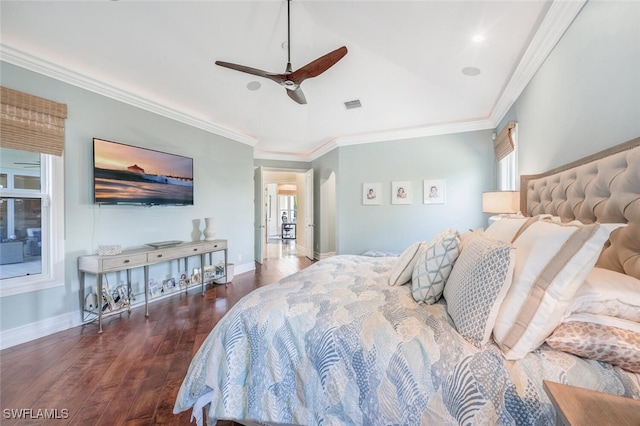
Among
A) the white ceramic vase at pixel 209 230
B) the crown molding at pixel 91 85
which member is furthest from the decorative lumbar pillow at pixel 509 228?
the crown molding at pixel 91 85

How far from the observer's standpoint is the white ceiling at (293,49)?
2018 mm

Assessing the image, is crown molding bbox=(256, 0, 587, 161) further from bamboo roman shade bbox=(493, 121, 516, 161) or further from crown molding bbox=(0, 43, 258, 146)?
crown molding bbox=(0, 43, 258, 146)

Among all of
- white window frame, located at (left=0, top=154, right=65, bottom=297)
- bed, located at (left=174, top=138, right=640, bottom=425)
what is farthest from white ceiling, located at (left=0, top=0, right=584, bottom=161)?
bed, located at (left=174, top=138, right=640, bottom=425)

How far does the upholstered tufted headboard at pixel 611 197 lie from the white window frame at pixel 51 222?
412 cm

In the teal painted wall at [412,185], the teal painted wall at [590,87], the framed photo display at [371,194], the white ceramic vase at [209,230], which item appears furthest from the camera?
the framed photo display at [371,194]

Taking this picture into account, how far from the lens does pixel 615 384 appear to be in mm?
787

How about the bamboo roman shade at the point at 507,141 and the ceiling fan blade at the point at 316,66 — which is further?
the bamboo roman shade at the point at 507,141

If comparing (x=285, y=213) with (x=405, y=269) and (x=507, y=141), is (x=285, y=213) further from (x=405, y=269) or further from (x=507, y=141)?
(x=405, y=269)

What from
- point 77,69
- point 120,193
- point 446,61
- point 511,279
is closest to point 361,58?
point 446,61

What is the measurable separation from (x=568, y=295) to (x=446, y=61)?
2.56m

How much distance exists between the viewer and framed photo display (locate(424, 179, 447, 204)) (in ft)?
13.9

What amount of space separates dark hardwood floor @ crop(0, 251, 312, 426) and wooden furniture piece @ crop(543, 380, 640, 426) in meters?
1.73

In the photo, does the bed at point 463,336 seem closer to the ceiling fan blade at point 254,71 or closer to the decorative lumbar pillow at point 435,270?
the decorative lumbar pillow at point 435,270

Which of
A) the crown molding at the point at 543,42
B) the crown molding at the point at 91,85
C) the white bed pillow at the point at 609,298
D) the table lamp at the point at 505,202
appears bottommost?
the white bed pillow at the point at 609,298
